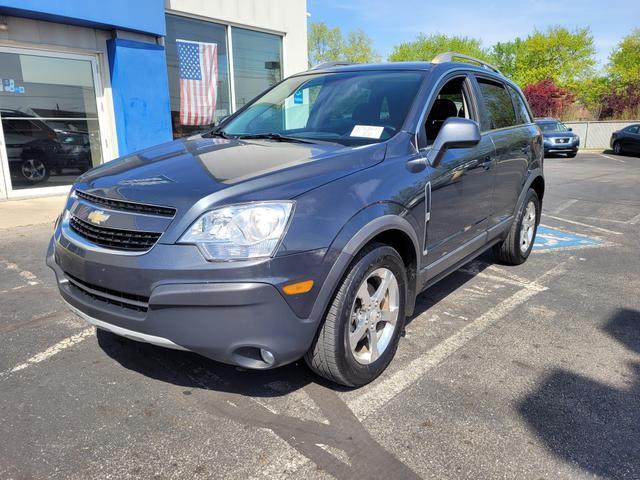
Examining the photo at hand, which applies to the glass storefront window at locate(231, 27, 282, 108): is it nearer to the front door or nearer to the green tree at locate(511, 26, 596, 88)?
the front door

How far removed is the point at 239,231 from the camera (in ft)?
7.13

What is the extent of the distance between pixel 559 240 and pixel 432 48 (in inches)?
2482

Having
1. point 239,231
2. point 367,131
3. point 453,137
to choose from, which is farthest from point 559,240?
point 239,231

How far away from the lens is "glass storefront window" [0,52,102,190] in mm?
8312

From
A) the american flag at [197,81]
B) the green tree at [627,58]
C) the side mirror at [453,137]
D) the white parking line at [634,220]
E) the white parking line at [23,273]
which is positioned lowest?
the white parking line at [634,220]

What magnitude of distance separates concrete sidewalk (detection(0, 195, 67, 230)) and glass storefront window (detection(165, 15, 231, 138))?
3.02 meters

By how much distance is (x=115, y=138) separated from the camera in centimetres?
943

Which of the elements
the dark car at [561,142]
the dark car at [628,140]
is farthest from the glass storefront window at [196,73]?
the dark car at [628,140]

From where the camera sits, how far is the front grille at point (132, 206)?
2270 mm

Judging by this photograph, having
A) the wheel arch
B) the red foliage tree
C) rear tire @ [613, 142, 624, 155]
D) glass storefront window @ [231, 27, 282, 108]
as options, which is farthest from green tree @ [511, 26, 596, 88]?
the wheel arch

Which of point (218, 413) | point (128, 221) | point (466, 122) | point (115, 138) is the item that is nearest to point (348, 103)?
point (466, 122)

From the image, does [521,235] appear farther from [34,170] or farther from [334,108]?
[34,170]

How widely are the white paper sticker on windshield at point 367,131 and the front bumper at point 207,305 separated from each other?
109cm

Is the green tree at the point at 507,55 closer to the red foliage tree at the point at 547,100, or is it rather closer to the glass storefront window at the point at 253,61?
the red foliage tree at the point at 547,100
